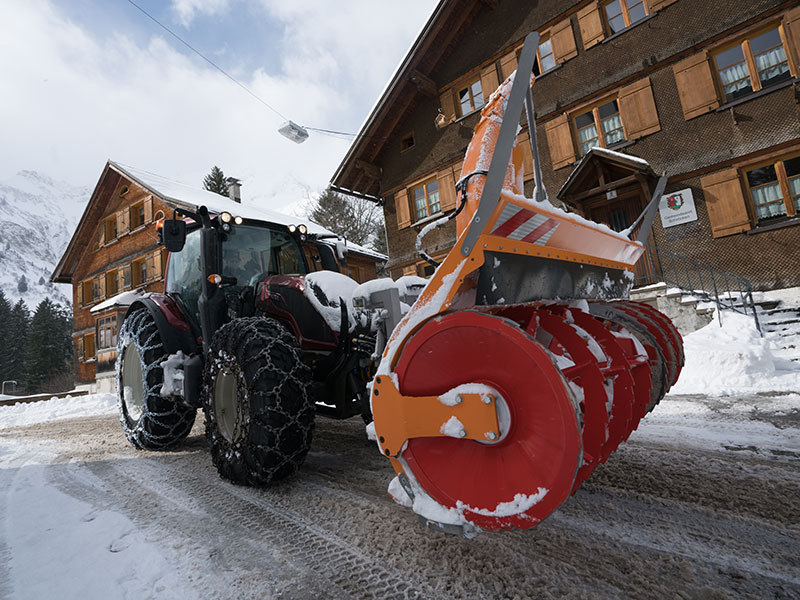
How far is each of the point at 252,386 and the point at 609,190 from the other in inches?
394

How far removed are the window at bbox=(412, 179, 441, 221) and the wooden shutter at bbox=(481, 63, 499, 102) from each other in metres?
2.94

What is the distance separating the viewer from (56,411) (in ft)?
32.4

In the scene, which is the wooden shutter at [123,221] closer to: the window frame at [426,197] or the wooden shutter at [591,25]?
the window frame at [426,197]

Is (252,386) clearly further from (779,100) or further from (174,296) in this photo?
(779,100)

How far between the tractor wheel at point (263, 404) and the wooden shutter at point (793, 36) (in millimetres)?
10987

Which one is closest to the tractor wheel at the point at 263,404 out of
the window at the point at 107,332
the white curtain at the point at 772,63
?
the white curtain at the point at 772,63

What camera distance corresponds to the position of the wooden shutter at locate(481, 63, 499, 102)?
1222 centimetres

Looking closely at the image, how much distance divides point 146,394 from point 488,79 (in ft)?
40.3

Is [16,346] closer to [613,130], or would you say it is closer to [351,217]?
[351,217]

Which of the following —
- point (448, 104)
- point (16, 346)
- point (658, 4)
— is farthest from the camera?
point (16, 346)

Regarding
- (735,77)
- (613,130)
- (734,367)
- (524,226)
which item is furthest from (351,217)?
(524,226)

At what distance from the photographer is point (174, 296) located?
416cm

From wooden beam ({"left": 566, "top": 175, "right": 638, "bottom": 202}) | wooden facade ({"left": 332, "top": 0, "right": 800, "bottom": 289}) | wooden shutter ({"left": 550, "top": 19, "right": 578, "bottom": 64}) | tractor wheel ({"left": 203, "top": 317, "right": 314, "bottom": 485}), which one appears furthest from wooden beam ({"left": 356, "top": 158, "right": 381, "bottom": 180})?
tractor wheel ({"left": 203, "top": 317, "right": 314, "bottom": 485})

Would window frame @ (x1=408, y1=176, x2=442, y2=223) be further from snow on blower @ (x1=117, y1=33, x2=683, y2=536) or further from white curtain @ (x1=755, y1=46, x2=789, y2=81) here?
snow on blower @ (x1=117, y1=33, x2=683, y2=536)
